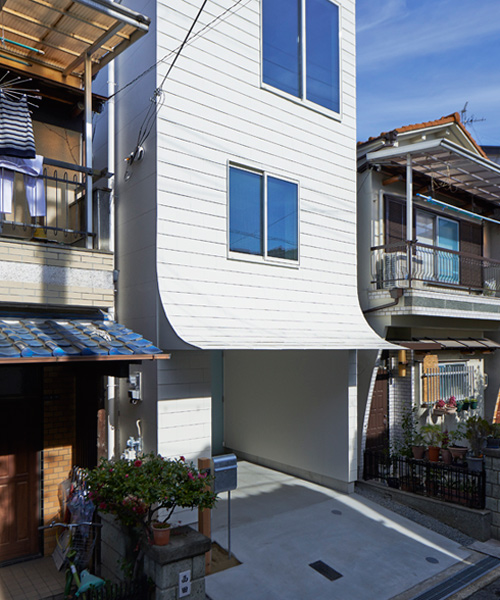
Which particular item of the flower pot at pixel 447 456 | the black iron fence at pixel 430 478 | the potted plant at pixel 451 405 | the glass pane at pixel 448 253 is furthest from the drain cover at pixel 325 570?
the glass pane at pixel 448 253

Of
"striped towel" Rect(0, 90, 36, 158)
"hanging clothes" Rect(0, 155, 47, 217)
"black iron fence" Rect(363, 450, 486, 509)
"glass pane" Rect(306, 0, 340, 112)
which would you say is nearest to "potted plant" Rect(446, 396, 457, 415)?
"black iron fence" Rect(363, 450, 486, 509)

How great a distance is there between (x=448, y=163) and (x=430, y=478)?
697 centimetres

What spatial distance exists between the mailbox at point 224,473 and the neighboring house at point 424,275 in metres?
4.29

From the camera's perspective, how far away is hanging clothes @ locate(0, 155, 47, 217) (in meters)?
6.49

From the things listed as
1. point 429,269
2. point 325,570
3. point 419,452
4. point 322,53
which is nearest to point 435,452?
point 419,452

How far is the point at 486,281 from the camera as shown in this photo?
1459 centimetres

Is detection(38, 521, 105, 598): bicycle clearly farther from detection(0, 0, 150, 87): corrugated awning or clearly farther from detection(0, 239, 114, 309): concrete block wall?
detection(0, 0, 150, 87): corrugated awning

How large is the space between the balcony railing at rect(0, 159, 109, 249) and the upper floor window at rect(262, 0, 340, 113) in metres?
4.07

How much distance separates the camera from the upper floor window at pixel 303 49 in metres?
9.24

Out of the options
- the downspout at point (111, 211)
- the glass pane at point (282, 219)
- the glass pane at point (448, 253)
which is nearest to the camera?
the downspout at point (111, 211)

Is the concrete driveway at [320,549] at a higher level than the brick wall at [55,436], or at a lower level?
lower

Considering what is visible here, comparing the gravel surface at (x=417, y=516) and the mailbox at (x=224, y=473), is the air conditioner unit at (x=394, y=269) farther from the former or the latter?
the mailbox at (x=224, y=473)

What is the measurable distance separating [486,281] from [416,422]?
18.4 ft

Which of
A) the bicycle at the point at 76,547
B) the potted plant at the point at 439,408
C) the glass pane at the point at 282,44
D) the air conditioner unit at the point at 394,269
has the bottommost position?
the bicycle at the point at 76,547
